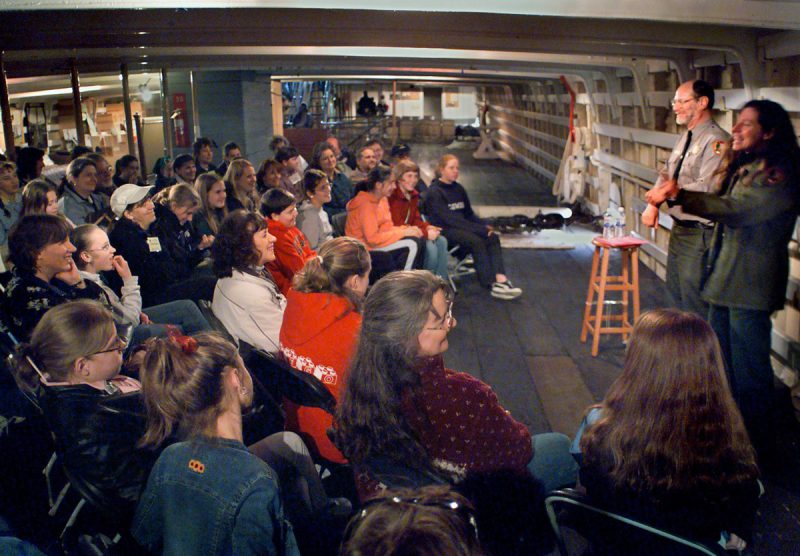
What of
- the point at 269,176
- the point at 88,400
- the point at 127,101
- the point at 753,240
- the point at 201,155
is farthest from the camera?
the point at 127,101

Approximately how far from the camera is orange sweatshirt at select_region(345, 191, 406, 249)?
5938 millimetres

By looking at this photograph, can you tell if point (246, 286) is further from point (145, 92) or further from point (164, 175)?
point (145, 92)

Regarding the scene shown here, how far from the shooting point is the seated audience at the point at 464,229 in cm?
639

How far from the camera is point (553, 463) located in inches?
99.7

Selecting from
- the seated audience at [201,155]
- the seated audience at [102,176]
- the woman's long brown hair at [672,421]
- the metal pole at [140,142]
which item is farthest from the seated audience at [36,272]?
the metal pole at [140,142]

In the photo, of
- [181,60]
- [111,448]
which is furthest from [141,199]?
[181,60]

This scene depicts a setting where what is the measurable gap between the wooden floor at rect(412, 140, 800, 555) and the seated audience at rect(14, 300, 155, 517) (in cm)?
224

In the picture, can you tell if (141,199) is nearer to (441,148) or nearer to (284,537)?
(284,537)

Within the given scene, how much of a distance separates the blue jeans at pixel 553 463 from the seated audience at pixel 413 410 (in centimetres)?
27

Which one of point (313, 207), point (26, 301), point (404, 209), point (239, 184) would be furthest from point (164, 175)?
point (26, 301)

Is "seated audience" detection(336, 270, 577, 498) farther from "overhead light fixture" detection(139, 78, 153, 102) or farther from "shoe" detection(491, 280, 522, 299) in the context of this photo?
"overhead light fixture" detection(139, 78, 153, 102)

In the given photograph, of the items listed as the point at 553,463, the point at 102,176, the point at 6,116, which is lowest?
the point at 553,463

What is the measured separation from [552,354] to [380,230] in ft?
6.28

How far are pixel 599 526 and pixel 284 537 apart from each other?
0.87 metres
